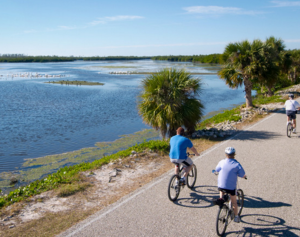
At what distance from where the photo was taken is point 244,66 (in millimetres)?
20016

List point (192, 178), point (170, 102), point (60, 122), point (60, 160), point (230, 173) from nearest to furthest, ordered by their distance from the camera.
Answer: point (230, 173), point (192, 178), point (170, 102), point (60, 160), point (60, 122)

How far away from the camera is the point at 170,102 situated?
12867 mm

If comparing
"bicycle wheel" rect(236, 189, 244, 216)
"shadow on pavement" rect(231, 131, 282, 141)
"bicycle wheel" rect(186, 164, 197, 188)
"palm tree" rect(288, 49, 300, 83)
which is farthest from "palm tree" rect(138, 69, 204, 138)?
"palm tree" rect(288, 49, 300, 83)

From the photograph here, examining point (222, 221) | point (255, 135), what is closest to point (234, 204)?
point (222, 221)

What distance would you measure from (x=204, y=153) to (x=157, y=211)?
15.9ft

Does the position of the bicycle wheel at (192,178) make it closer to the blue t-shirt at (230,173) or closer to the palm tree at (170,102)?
the blue t-shirt at (230,173)

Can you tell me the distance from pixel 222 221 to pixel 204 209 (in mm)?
1069

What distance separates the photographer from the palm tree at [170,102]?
12664 millimetres

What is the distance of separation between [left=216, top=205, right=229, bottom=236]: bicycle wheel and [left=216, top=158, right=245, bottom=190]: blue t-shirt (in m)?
0.41

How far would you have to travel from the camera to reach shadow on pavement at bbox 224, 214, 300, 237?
5.46 m

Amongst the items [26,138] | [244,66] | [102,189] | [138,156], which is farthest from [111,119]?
[102,189]

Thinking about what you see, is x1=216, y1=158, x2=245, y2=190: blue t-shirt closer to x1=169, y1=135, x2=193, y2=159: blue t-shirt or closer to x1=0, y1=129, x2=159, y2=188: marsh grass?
x1=169, y1=135, x2=193, y2=159: blue t-shirt

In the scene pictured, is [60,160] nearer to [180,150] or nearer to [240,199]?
[180,150]

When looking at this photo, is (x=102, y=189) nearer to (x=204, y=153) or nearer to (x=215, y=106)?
(x=204, y=153)
